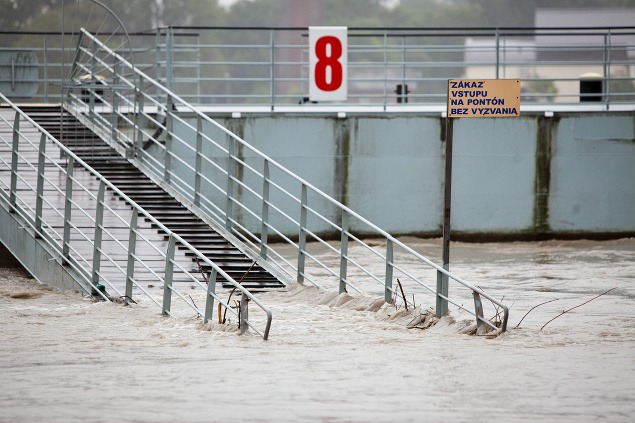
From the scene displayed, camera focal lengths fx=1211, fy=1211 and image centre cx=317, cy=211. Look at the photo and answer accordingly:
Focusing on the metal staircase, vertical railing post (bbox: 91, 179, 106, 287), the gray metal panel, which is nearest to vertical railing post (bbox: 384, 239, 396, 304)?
the metal staircase

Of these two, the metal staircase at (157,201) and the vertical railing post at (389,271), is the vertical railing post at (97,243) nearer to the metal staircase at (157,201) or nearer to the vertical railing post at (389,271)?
the metal staircase at (157,201)

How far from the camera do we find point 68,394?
27.4 feet

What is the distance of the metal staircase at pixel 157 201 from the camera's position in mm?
13781

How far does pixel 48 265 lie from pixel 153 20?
5873 cm

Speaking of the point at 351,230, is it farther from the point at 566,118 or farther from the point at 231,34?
the point at 231,34

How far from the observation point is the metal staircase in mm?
13781

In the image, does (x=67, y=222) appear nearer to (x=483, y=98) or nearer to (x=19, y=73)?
(x=483, y=98)

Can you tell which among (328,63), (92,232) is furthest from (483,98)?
(328,63)

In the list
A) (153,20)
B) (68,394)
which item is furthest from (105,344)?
(153,20)

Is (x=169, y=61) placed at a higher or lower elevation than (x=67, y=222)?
higher

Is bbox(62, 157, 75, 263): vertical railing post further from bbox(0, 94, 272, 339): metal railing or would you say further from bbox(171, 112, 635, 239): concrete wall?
bbox(171, 112, 635, 239): concrete wall

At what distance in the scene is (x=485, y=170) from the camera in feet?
66.0

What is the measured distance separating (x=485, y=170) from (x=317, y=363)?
11094 millimetres

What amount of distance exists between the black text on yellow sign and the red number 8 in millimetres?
8670
